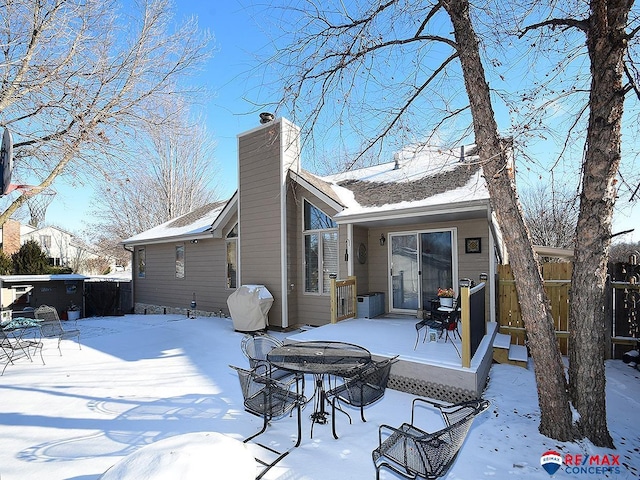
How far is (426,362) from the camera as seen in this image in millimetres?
4574

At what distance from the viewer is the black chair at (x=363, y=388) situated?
343 cm

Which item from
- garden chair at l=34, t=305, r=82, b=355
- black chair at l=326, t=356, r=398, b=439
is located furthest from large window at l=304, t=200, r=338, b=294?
garden chair at l=34, t=305, r=82, b=355

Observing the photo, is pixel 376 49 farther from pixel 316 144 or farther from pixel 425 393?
pixel 425 393

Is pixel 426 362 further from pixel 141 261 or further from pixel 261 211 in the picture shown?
pixel 141 261

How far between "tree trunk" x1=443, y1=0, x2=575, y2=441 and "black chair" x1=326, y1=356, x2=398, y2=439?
5.15ft

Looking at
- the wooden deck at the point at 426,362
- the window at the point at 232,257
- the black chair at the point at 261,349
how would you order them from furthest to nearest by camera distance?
1. the window at the point at 232,257
2. the wooden deck at the point at 426,362
3. the black chair at the point at 261,349

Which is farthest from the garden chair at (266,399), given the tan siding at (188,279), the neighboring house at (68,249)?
the neighboring house at (68,249)

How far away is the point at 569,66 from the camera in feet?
14.1

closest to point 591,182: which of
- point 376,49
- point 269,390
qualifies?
point 376,49

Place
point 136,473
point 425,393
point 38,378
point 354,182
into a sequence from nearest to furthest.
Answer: point 136,473
point 425,393
point 38,378
point 354,182

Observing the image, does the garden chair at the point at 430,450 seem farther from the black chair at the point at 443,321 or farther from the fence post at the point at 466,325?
the black chair at the point at 443,321

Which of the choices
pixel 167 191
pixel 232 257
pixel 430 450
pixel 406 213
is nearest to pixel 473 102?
pixel 406 213

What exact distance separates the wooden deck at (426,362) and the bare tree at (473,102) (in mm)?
906

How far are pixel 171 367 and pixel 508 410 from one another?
5.08m
